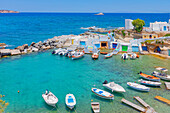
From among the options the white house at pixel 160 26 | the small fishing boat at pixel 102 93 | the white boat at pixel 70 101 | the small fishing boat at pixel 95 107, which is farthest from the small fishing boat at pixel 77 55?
the white house at pixel 160 26

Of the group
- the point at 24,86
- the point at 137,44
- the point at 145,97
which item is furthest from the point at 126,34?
the point at 24,86

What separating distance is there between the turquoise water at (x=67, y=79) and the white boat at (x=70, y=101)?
3.16 ft

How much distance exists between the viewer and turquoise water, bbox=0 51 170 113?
2616cm

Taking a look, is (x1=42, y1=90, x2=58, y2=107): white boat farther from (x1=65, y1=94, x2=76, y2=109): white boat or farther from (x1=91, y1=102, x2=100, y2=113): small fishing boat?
(x1=91, y1=102, x2=100, y2=113): small fishing boat

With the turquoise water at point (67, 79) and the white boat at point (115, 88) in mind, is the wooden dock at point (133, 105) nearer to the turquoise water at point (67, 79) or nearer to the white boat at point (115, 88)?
the turquoise water at point (67, 79)

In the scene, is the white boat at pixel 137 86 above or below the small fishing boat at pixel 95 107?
above

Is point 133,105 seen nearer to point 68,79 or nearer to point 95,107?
point 95,107

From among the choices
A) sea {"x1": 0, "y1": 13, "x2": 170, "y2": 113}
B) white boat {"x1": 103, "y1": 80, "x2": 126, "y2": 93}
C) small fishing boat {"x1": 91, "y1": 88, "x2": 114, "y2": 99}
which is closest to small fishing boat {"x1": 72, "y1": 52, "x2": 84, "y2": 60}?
sea {"x1": 0, "y1": 13, "x2": 170, "y2": 113}

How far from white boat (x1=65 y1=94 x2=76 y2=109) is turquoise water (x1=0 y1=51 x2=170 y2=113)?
3.16 ft

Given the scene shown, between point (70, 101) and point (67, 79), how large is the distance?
994 cm

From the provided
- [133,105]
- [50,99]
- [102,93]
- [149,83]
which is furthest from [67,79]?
[149,83]

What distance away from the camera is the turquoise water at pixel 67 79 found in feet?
85.8

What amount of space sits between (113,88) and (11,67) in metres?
28.1

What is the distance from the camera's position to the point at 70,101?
26.1 m
